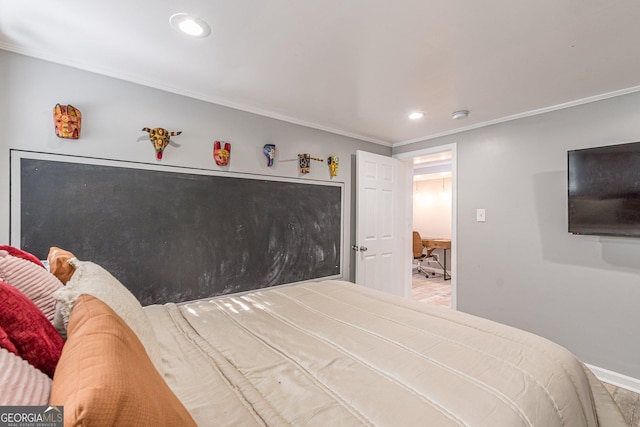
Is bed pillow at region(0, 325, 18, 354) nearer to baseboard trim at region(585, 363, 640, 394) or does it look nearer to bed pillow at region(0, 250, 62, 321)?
bed pillow at region(0, 250, 62, 321)

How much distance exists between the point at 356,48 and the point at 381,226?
2191mm

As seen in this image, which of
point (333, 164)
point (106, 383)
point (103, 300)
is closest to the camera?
point (106, 383)

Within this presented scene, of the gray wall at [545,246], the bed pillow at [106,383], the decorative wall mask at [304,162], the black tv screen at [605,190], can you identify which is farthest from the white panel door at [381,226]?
the bed pillow at [106,383]

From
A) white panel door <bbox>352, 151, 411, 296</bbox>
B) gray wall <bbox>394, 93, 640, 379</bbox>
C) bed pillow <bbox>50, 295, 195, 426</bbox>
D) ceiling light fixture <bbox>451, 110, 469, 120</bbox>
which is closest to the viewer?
bed pillow <bbox>50, 295, 195, 426</bbox>

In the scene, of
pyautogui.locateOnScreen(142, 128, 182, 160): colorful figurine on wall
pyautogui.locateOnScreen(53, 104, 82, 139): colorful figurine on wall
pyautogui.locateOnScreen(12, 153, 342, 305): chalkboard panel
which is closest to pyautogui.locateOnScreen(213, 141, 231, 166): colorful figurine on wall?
pyautogui.locateOnScreen(12, 153, 342, 305): chalkboard panel

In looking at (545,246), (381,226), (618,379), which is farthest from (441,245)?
(618,379)

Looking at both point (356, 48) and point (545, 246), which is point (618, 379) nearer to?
point (545, 246)

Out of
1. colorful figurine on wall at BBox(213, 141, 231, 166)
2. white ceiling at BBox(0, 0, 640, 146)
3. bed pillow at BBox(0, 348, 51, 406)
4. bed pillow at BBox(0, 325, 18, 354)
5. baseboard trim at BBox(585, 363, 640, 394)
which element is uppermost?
white ceiling at BBox(0, 0, 640, 146)

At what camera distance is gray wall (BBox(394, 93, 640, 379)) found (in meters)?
2.13

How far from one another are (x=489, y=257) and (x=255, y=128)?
2.67 m

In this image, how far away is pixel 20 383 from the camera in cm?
44

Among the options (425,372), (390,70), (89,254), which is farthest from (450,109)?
(89,254)

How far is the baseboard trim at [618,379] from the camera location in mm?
2062

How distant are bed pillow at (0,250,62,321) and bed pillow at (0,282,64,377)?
0.84 ft
